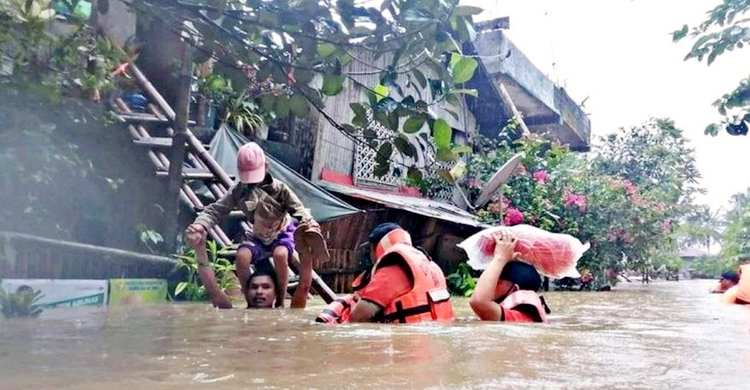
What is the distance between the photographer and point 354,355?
2.43 metres

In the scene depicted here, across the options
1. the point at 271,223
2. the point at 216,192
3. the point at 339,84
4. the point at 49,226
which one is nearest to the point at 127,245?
the point at 49,226

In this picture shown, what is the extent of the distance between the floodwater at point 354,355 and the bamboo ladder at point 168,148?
2510mm

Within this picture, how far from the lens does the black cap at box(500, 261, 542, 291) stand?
4.15 meters

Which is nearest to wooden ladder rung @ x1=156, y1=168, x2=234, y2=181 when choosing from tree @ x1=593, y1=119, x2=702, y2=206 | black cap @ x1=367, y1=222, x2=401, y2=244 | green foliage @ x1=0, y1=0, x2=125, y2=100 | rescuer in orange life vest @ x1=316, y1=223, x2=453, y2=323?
green foliage @ x1=0, y1=0, x2=125, y2=100

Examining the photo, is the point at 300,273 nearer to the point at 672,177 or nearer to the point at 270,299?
the point at 270,299

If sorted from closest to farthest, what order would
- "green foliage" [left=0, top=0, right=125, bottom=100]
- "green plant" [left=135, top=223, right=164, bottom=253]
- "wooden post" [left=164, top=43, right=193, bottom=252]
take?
"green foliage" [left=0, top=0, right=125, bottom=100]
"green plant" [left=135, top=223, right=164, bottom=253]
"wooden post" [left=164, top=43, right=193, bottom=252]

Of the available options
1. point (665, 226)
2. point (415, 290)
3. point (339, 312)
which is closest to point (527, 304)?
point (415, 290)

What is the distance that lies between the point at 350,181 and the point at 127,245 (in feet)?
17.5

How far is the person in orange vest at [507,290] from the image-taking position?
4.00 metres

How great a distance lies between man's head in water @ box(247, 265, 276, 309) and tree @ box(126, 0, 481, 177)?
2.38 metres

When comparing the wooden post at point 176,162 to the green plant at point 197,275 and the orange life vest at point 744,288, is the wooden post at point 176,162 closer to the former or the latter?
the green plant at point 197,275

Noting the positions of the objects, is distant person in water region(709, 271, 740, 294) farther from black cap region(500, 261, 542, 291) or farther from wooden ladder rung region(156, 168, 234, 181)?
wooden ladder rung region(156, 168, 234, 181)

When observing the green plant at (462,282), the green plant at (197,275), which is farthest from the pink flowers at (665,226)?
the green plant at (197,275)

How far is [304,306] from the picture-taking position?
17.6 feet
